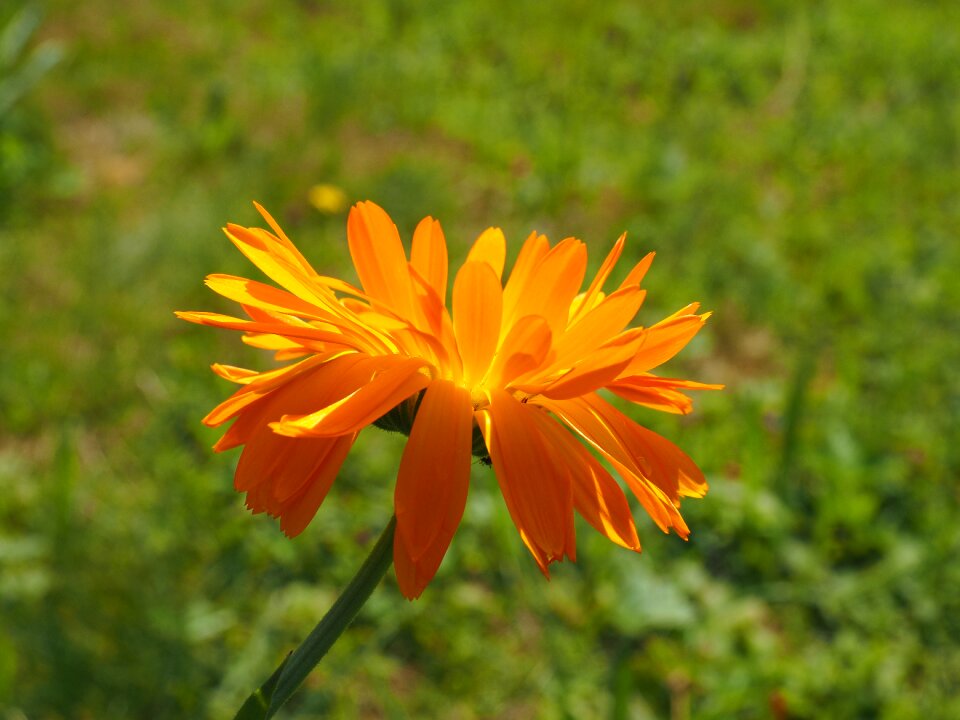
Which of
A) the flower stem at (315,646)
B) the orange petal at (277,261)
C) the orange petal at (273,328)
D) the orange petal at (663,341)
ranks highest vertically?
the orange petal at (277,261)

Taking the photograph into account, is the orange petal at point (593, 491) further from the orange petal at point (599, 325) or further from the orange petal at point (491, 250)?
the orange petal at point (491, 250)

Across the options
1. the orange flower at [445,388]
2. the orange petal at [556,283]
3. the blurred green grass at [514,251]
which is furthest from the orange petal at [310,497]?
the blurred green grass at [514,251]

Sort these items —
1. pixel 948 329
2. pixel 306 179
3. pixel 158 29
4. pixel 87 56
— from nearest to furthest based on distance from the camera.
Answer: pixel 948 329
pixel 306 179
pixel 87 56
pixel 158 29

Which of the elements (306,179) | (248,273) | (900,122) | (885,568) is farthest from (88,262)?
(900,122)

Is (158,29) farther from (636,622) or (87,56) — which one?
(636,622)

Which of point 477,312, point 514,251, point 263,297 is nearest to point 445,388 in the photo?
point 477,312

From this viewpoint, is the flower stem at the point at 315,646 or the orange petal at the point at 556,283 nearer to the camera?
the flower stem at the point at 315,646

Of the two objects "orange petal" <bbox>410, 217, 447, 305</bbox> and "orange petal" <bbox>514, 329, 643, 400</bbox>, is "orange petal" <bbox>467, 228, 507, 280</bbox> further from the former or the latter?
"orange petal" <bbox>514, 329, 643, 400</bbox>
